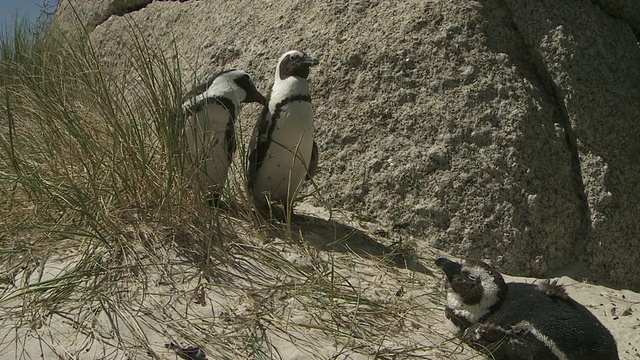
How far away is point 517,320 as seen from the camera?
348 centimetres

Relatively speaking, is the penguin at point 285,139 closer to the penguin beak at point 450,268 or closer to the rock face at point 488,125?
the rock face at point 488,125

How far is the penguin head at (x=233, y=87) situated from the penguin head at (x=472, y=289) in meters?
1.43

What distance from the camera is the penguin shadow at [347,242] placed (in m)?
4.25

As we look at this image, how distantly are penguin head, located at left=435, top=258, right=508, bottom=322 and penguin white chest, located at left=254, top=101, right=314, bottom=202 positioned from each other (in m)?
0.95

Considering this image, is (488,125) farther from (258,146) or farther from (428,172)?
(258,146)

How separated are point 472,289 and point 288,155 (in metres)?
1.28

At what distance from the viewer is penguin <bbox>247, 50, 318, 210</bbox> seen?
14.1ft

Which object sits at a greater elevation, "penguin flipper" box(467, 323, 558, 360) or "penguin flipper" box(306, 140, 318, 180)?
"penguin flipper" box(306, 140, 318, 180)

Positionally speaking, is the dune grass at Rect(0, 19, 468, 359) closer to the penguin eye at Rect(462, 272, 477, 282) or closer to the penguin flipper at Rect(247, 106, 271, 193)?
the penguin flipper at Rect(247, 106, 271, 193)

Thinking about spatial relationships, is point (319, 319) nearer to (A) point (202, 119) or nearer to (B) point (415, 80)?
(A) point (202, 119)

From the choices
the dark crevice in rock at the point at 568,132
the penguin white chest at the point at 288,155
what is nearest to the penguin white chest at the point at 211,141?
the penguin white chest at the point at 288,155

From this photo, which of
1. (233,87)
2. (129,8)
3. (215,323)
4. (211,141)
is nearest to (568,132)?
(233,87)

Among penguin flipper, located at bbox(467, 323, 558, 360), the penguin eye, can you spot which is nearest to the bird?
the penguin eye

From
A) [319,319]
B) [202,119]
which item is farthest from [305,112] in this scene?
[319,319]
